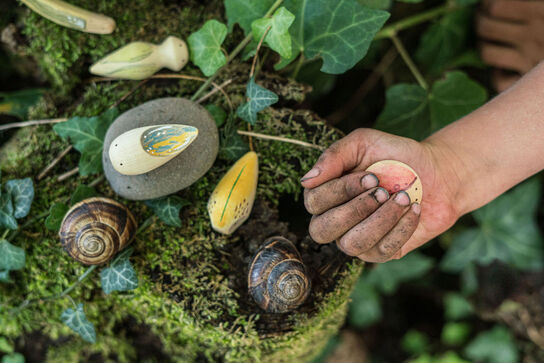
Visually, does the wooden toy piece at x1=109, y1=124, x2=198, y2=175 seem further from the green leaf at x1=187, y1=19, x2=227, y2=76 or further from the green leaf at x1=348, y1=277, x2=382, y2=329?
the green leaf at x1=348, y1=277, x2=382, y2=329

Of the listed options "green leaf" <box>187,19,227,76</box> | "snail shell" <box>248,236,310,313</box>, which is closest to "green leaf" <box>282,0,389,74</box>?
"green leaf" <box>187,19,227,76</box>

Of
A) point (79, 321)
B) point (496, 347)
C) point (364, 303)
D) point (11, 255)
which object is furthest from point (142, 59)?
point (496, 347)

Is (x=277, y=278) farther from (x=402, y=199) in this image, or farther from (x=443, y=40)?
(x=443, y=40)

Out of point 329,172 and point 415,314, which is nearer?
point 329,172

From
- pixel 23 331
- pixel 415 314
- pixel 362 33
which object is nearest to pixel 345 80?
pixel 362 33

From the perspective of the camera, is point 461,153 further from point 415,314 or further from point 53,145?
point 415,314
